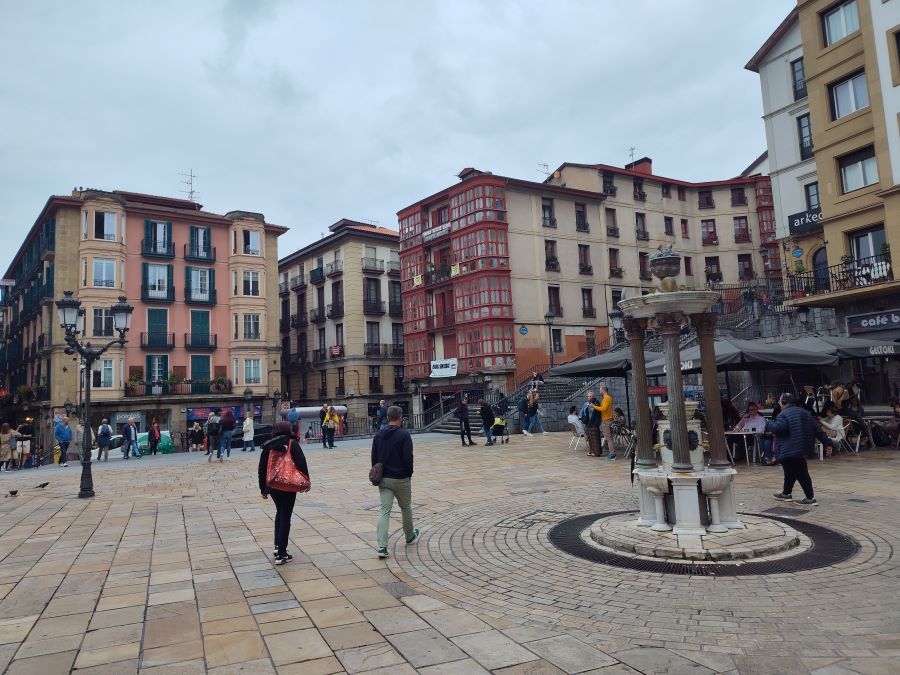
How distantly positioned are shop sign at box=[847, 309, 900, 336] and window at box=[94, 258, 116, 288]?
36.5 meters

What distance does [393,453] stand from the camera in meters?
6.89

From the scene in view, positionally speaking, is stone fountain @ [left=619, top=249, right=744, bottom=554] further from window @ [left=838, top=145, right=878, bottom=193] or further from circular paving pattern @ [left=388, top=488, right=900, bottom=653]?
window @ [left=838, top=145, right=878, bottom=193]

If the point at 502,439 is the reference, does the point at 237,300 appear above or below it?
above

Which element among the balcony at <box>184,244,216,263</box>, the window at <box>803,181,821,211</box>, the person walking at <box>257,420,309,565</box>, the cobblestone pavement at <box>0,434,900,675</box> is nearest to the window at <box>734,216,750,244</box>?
the window at <box>803,181,821,211</box>

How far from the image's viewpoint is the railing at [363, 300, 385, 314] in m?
43.3

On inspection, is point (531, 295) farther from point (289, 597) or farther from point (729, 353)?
point (289, 597)

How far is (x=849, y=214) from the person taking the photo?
20859 mm

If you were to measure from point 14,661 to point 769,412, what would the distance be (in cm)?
1594

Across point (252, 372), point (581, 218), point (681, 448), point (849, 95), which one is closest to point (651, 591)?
point (681, 448)

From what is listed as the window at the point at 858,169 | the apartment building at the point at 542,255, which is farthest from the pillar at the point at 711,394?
the apartment building at the point at 542,255

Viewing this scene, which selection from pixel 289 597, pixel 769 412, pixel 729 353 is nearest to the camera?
pixel 289 597

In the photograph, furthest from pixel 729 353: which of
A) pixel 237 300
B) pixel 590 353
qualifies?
pixel 237 300

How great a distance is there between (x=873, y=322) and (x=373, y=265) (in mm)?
31945

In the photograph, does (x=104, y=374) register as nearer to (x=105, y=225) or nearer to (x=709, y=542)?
(x=105, y=225)
